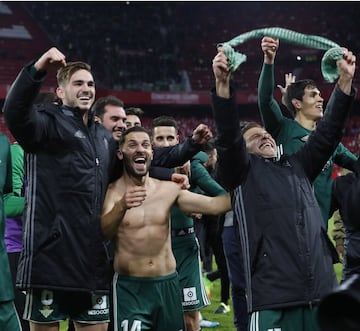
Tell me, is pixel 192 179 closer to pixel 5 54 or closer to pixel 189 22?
pixel 5 54

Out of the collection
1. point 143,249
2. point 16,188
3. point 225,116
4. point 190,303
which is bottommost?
point 190,303

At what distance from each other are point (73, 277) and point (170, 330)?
70cm

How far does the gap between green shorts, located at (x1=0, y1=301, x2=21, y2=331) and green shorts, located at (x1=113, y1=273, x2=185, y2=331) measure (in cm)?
60

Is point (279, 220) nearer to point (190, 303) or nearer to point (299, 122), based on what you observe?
point (299, 122)

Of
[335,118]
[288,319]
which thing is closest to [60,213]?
[288,319]

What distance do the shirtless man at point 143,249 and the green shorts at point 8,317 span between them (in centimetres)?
61

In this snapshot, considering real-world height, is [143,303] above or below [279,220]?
below

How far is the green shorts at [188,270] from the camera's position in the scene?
5371mm

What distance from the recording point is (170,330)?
4102mm

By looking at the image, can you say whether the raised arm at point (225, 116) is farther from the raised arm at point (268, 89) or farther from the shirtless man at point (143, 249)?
the raised arm at point (268, 89)

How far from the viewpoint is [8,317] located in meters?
3.77

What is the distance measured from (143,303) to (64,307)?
465 mm

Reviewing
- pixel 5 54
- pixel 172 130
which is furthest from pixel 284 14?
pixel 172 130

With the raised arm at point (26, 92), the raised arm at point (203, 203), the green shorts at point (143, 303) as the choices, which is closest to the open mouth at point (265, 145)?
the raised arm at point (203, 203)
